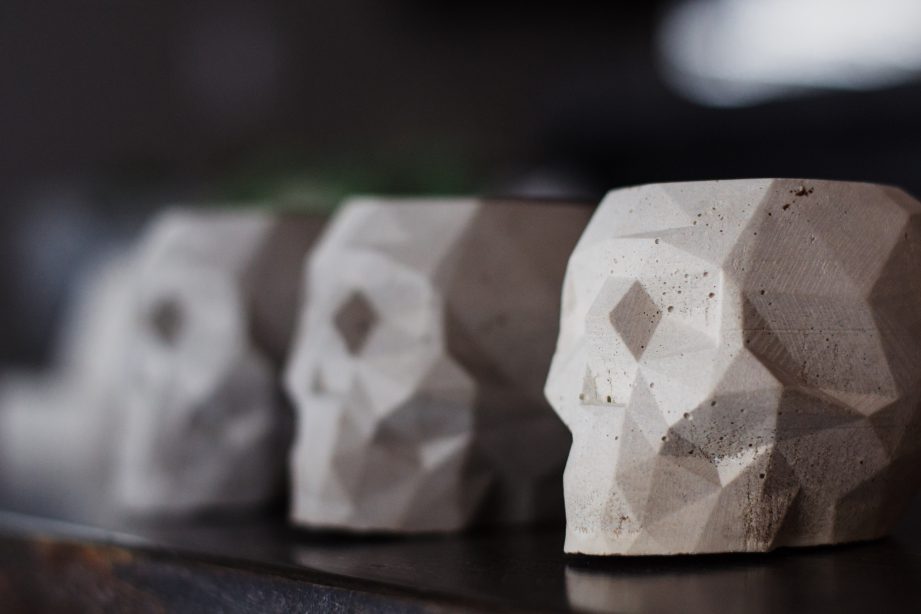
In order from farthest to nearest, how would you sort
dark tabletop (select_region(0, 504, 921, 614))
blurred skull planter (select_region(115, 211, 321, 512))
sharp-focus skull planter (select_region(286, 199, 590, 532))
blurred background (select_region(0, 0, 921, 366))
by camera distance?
blurred background (select_region(0, 0, 921, 366)) < blurred skull planter (select_region(115, 211, 321, 512)) < sharp-focus skull planter (select_region(286, 199, 590, 532)) < dark tabletop (select_region(0, 504, 921, 614))

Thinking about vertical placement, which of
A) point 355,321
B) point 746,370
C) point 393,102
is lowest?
point 393,102

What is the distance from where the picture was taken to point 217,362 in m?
1.12

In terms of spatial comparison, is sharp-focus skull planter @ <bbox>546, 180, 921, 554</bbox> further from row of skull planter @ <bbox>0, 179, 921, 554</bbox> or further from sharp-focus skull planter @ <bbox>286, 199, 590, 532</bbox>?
sharp-focus skull planter @ <bbox>286, 199, 590, 532</bbox>

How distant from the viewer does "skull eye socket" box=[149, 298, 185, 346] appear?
1.16 meters

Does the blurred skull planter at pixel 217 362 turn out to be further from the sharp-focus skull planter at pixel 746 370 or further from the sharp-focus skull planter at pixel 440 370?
the sharp-focus skull planter at pixel 746 370

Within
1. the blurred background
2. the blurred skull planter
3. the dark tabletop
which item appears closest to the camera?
the dark tabletop

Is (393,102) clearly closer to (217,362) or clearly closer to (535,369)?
(217,362)

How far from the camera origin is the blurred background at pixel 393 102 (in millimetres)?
2014

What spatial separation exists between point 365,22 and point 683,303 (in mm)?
1673

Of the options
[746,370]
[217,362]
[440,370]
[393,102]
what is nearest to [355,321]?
[440,370]

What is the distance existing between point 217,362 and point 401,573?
17.7 inches

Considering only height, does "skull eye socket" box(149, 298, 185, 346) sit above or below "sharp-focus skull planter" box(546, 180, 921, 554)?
below

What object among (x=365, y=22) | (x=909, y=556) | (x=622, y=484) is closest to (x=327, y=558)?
(x=622, y=484)

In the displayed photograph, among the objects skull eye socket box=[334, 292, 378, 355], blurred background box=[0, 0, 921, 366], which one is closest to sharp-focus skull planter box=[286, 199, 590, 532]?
skull eye socket box=[334, 292, 378, 355]
